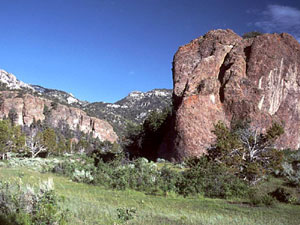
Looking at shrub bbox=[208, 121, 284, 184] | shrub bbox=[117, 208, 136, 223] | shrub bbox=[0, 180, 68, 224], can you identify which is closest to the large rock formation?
shrub bbox=[208, 121, 284, 184]

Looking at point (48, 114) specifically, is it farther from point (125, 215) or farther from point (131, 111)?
point (125, 215)

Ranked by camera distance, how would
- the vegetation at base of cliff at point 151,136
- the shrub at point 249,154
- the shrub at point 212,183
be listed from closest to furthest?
1. the shrub at point 212,183
2. the shrub at point 249,154
3. the vegetation at base of cliff at point 151,136

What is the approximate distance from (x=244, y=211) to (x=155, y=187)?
5.87 m

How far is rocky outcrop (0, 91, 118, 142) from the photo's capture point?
10419 centimetres

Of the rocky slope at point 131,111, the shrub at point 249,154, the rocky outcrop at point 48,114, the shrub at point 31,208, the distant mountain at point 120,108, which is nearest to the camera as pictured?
the shrub at point 31,208

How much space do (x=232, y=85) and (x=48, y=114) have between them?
108m

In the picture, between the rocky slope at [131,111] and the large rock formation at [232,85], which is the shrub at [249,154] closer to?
the large rock formation at [232,85]

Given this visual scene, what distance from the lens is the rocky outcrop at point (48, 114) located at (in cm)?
10419

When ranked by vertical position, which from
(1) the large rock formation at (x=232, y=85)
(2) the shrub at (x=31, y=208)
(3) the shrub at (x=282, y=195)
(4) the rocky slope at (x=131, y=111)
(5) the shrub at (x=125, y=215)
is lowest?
(3) the shrub at (x=282, y=195)

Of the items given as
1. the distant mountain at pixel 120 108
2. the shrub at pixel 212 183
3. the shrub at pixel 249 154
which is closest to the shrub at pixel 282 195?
the shrub at pixel 212 183

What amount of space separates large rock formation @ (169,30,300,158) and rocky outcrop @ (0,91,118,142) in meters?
93.4

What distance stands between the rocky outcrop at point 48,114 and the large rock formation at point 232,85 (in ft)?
307

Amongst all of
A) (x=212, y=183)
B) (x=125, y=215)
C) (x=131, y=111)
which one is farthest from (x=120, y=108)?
(x=125, y=215)

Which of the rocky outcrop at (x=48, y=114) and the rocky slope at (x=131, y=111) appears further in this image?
the rocky slope at (x=131, y=111)
